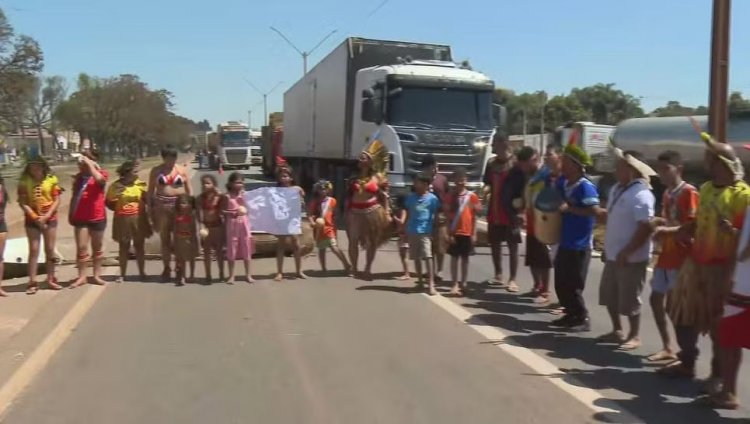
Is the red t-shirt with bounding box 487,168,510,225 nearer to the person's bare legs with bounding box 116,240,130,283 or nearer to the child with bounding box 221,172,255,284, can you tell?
the child with bounding box 221,172,255,284

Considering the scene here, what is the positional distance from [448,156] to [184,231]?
285 inches

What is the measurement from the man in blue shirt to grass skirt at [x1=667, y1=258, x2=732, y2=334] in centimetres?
165

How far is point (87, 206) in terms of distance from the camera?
948 cm

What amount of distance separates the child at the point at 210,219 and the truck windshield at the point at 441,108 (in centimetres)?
671

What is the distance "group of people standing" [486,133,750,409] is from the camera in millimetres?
5117

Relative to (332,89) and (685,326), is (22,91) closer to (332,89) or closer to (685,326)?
(332,89)

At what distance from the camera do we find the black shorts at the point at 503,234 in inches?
378

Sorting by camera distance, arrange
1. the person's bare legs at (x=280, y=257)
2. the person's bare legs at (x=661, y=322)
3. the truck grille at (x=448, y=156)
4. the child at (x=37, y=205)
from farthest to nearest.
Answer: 1. the truck grille at (x=448, y=156)
2. the person's bare legs at (x=280, y=257)
3. the child at (x=37, y=205)
4. the person's bare legs at (x=661, y=322)

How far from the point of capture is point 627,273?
6.60m

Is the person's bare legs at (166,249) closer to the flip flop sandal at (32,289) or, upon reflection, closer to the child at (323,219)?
the flip flop sandal at (32,289)

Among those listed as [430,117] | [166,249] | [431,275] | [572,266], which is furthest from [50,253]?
[430,117]

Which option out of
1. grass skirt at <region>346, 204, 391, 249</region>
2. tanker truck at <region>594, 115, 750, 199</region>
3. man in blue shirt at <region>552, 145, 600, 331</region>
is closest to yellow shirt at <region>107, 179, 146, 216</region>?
grass skirt at <region>346, 204, 391, 249</region>

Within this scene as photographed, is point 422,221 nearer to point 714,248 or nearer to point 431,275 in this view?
point 431,275

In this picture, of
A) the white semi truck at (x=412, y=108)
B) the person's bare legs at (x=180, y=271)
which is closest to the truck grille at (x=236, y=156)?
the white semi truck at (x=412, y=108)
